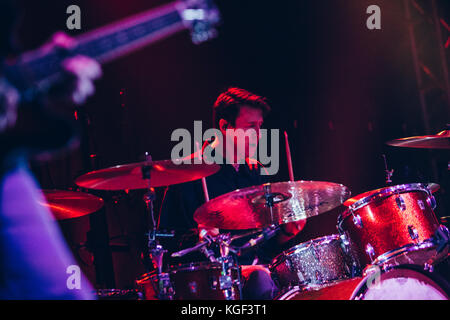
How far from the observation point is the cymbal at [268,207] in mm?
2121

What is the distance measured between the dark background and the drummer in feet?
2.43

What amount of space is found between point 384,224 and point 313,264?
46 cm

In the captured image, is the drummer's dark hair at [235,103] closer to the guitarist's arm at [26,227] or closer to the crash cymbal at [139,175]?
the crash cymbal at [139,175]

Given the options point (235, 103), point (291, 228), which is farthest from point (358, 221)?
point (235, 103)

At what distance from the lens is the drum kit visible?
208 cm

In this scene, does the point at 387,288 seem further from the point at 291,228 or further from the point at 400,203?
the point at 291,228

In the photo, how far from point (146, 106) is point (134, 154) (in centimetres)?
44

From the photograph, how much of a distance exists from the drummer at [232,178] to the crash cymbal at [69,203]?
0.48 m

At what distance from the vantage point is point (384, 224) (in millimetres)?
2432

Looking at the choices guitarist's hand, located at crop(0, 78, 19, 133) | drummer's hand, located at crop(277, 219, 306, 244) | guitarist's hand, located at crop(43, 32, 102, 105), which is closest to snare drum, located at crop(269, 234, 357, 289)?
drummer's hand, located at crop(277, 219, 306, 244)

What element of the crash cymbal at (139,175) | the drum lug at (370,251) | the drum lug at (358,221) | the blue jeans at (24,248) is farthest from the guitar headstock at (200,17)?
the drum lug at (370,251)

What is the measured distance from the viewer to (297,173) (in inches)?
157

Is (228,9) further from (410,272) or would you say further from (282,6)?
(410,272)

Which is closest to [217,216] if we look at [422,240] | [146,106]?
[422,240]
